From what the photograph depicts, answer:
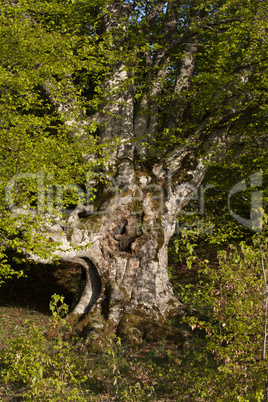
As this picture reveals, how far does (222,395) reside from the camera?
4.55m

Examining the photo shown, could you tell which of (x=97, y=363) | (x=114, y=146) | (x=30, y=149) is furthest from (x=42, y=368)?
(x=114, y=146)

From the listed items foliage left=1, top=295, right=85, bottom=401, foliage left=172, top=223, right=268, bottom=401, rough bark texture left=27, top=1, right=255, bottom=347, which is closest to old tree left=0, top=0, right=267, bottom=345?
rough bark texture left=27, top=1, right=255, bottom=347

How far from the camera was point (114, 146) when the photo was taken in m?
9.88

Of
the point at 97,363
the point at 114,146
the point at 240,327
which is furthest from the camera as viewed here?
the point at 114,146

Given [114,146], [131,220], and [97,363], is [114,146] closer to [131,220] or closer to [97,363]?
[131,220]

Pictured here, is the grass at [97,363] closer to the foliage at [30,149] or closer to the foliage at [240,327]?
the foliage at [240,327]

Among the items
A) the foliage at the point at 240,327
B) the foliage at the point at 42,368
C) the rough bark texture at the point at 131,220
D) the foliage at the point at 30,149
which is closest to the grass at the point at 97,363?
the foliage at the point at 42,368

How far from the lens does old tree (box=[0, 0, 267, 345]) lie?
841 centimetres

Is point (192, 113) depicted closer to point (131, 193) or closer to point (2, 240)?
point (131, 193)

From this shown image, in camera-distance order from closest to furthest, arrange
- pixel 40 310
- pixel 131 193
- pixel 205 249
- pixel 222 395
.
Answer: pixel 222 395 → pixel 131 193 → pixel 40 310 → pixel 205 249

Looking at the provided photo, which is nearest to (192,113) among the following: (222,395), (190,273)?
(190,273)

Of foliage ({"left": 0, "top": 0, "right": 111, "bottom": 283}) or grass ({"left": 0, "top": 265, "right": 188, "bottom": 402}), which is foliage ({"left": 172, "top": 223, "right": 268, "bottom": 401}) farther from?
foliage ({"left": 0, "top": 0, "right": 111, "bottom": 283})

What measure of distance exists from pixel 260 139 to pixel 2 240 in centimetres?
887

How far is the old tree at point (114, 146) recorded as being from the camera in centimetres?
841
